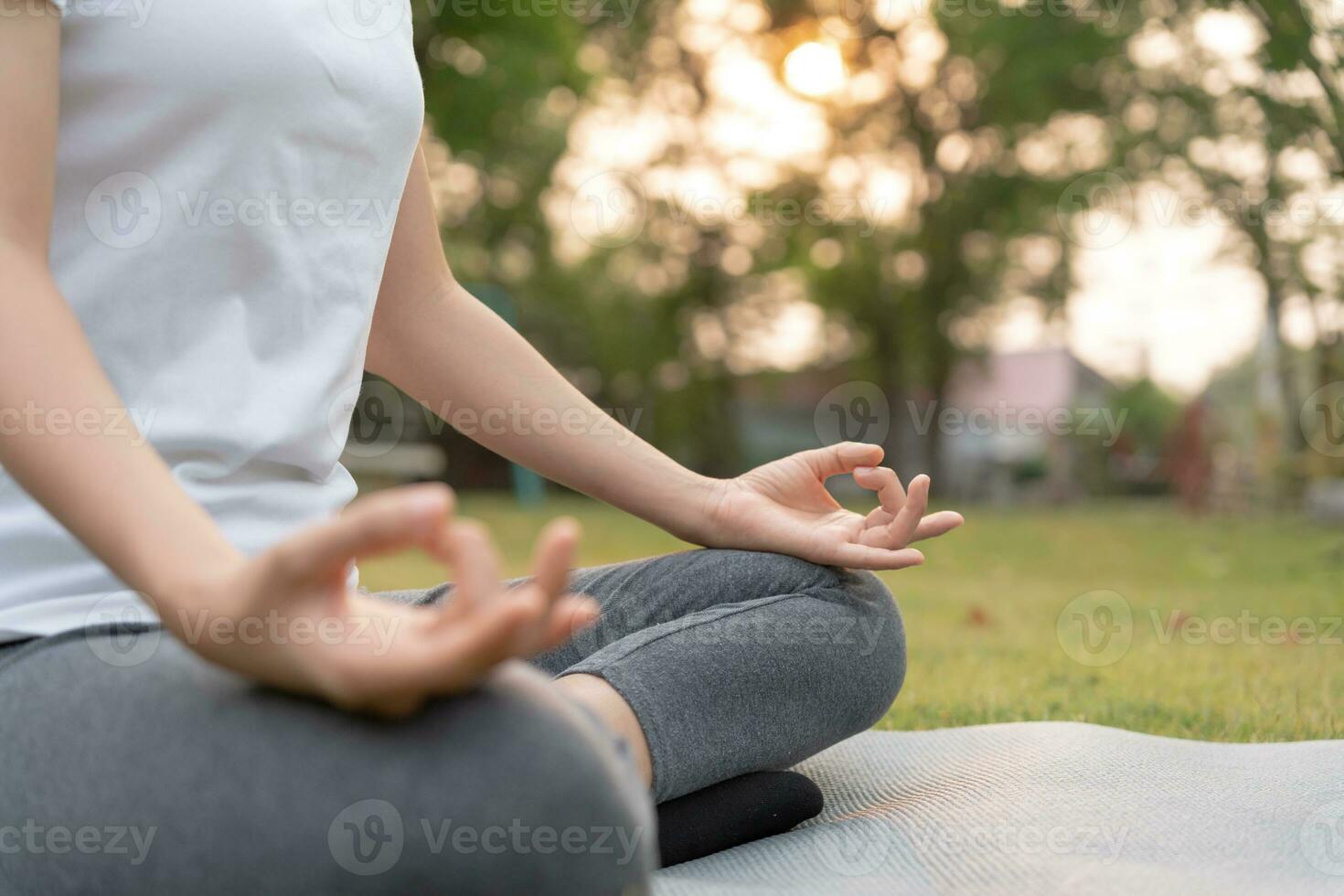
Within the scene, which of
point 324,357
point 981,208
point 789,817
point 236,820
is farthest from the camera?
point 981,208

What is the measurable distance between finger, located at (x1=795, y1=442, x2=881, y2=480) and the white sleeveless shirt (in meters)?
0.54

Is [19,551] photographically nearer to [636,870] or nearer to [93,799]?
[93,799]

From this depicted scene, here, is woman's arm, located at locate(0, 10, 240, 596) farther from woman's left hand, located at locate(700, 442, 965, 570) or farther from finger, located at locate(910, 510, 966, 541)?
finger, located at locate(910, 510, 966, 541)

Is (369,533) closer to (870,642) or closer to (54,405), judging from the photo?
(54,405)

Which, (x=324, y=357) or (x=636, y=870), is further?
(x=324, y=357)

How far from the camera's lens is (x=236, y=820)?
0.74 metres

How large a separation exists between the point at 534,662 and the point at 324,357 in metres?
0.46

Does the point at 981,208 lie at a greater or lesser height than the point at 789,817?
greater

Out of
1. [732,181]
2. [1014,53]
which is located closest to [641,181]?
[732,181]

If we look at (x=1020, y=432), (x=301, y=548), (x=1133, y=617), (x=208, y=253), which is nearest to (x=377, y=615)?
(x=301, y=548)

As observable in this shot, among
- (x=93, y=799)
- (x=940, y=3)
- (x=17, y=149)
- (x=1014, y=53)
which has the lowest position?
(x=93, y=799)

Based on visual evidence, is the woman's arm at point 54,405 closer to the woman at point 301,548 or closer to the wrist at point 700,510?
the woman at point 301,548

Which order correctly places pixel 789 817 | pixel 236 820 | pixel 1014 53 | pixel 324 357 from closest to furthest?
pixel 236 820 < pixel 324 357 < pixel 789 817 < pixel 1014 53

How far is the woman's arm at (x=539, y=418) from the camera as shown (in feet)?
4.50
